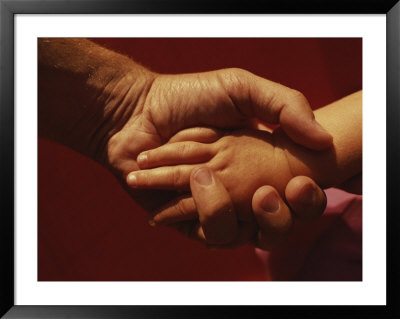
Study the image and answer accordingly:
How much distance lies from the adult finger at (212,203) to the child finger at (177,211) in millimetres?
38

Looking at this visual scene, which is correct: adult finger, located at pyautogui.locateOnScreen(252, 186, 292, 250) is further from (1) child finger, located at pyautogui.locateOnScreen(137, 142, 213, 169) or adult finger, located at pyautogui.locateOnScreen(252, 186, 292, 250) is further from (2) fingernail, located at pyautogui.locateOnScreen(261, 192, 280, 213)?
(1) child finger, located at pyautogui.locateOnScreen(137, 142, 213, 169)

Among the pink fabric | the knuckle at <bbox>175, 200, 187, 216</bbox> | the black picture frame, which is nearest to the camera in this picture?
the black picture frame

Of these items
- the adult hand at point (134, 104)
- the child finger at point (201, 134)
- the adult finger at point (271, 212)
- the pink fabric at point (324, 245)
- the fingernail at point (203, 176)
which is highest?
the adult hand at point (134, 104)

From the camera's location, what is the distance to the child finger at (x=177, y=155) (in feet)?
2.03

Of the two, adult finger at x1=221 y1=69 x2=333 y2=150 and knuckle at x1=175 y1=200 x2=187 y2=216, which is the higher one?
adult finger at x1=221 y1=69 x2=333 y2=150

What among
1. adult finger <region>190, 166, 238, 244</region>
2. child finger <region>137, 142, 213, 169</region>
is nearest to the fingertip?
child finger <region>137, 142, 213, 169</region>

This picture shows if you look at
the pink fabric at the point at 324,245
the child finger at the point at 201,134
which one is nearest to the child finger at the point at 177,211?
the child finger at the point at 201,134

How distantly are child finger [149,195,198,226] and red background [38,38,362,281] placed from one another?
0.18m

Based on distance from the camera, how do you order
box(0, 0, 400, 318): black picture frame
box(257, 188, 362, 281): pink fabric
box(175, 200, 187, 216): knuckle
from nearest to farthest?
box(0, 0, 400, 318): black picture frame, box(175, 200, 187, 216): knuckle, box(257, 188, 362, 281): pink fabric

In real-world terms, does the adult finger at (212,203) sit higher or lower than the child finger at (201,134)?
lower

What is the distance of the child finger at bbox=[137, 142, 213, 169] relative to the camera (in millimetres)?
619

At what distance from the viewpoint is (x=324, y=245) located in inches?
36.8

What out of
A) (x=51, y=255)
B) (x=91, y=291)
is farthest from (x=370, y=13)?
(x=51, y=255)

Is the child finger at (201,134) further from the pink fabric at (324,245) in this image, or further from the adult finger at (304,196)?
the pink fabric at (324,245)
